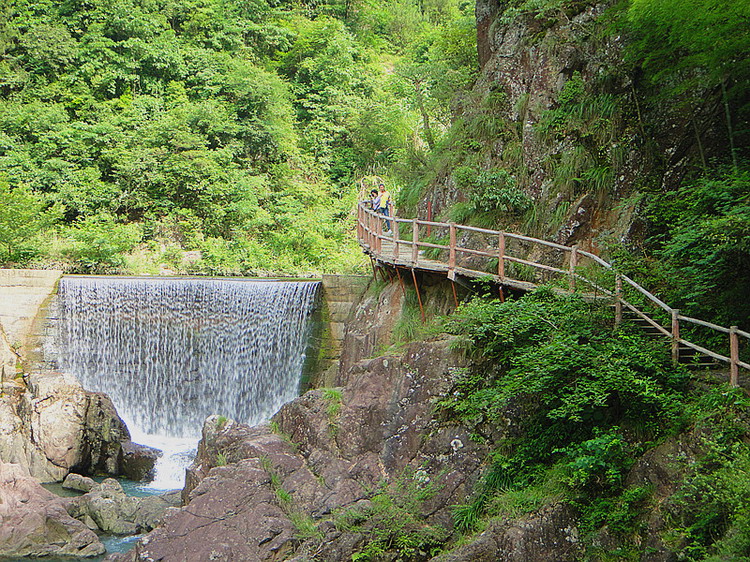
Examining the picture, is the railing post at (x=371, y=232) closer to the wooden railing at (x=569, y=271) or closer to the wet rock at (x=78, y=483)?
the wooden railing at (x=569, y=271)

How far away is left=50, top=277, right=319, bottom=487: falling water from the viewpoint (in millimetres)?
19266

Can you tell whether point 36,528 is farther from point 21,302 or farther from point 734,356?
point 734,356

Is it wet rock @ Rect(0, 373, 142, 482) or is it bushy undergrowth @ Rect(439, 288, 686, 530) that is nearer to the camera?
bushy undergrowth @ Rect(439, 288, 686, 530)

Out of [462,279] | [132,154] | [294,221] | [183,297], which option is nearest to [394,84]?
[294,221]

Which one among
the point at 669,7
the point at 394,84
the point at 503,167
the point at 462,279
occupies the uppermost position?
the point at 394,84

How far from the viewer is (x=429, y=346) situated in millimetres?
11812

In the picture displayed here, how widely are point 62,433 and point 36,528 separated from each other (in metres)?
4.29

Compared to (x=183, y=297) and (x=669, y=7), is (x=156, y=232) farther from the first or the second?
(x=669, y=7)

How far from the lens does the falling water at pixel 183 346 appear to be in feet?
63.2

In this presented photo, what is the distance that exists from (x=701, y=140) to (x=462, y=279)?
14.6 feet

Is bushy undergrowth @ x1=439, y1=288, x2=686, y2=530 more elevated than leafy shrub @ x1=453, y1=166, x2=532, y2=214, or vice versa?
leafy shrub @ x1=453, y1=166, x2=532, y2=214

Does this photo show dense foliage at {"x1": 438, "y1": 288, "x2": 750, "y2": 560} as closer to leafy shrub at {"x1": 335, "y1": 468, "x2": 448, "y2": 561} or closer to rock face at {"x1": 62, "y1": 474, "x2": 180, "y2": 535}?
leafy shrub at {"x1": 335, "y1": 468, "x2": 448, "y2": 561}

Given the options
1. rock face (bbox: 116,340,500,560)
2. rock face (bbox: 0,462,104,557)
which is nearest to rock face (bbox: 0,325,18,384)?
rock face (bbox: 0,462,104,557)

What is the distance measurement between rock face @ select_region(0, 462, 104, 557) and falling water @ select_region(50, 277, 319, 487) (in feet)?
16.6
